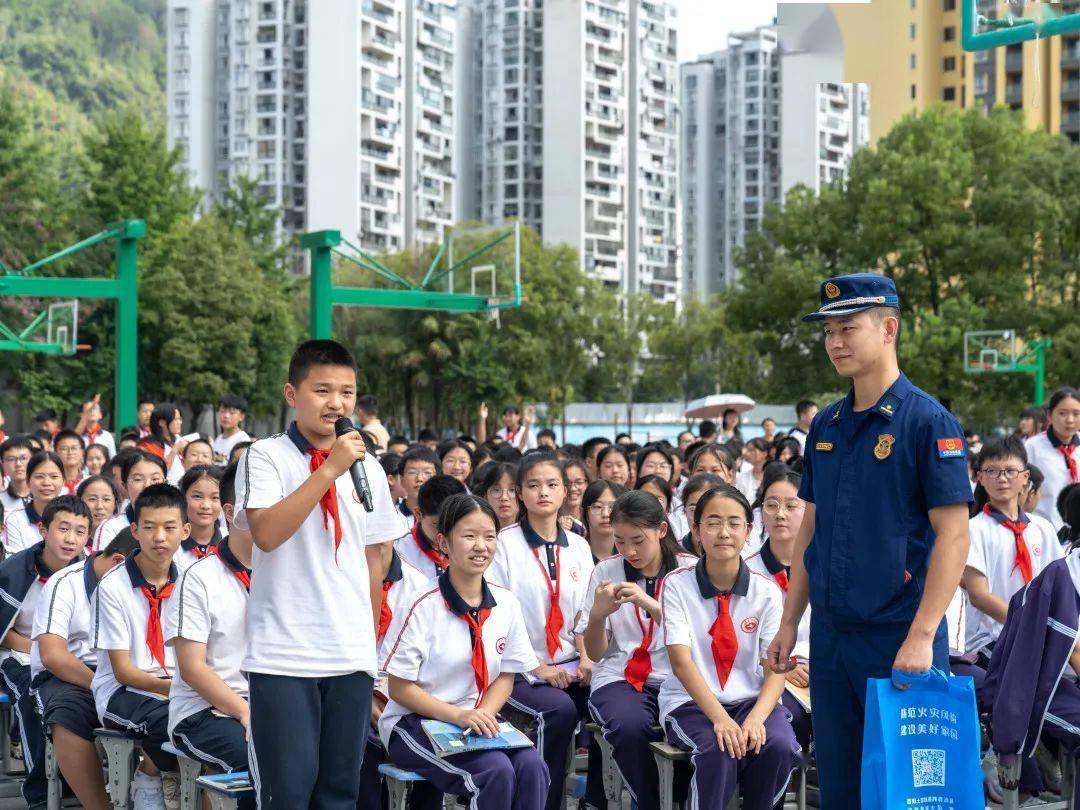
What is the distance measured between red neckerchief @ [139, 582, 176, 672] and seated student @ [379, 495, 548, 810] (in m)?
0.93

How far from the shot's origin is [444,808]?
492 centimetres

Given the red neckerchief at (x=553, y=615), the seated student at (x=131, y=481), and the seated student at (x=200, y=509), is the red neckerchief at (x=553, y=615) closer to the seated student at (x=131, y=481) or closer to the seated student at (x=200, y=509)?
the seated student at (x=200, y=509)

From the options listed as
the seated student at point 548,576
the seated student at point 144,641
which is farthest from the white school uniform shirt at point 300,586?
the seated student at point 548,576

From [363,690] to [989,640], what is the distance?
11.6 ft

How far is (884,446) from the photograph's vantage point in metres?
3.71

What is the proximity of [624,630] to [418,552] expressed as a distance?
4.70 ft

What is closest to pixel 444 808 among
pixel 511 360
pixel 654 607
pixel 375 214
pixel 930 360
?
pixel 654 607

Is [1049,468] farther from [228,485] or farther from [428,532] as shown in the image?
[228,485]

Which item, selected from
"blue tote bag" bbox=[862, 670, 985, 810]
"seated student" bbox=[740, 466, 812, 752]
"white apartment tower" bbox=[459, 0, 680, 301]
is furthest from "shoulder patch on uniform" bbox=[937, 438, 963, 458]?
"white apartment tower" bbox=[459, 0, 680, 301]

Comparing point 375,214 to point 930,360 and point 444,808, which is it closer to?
point 930,360

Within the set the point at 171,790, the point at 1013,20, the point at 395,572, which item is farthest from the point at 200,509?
the point at 1013,20

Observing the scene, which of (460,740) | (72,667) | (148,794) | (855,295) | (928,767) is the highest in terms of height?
(855,295)

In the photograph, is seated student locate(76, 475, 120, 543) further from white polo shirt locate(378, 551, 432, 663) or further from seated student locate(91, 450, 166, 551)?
white polo shirt locate(378, 551, 432, 663)

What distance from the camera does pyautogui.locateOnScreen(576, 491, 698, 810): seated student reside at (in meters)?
5.22
